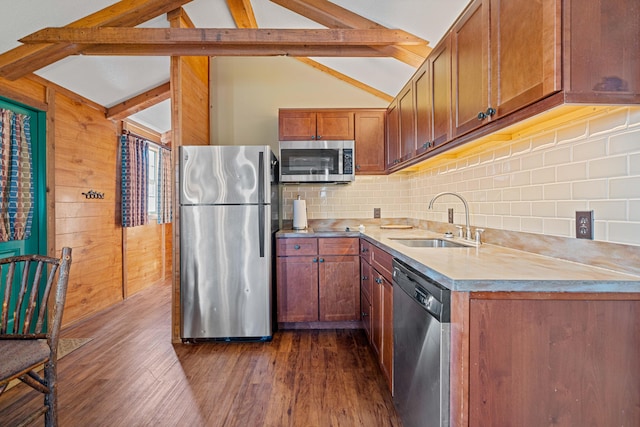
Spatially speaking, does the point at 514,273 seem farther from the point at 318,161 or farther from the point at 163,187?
the point at 163,187

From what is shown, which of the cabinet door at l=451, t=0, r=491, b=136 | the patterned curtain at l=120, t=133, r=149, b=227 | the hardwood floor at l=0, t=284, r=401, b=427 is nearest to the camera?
the cabinet door at l=451, t=0, r=491, b=136

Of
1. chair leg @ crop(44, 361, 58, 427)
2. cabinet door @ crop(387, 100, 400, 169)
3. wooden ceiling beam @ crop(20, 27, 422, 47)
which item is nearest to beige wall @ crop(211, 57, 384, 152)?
cabinet door @ crop(387, 100, 400, 169)

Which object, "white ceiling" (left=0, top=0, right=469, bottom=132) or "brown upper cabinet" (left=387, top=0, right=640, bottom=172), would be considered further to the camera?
"white ceiling" (left=0, top=0, right=469, bottom=132)

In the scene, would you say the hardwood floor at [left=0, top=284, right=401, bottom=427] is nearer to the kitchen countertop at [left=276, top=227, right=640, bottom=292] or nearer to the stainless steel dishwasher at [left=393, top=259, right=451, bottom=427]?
the stainless steel dishwasher at [left=393, top=259, right=451, bottom=427]

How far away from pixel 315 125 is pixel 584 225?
7.94ft

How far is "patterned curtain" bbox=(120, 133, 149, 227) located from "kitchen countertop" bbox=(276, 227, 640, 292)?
3.60 metres

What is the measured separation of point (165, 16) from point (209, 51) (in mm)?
644

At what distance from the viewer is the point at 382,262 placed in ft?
6.71

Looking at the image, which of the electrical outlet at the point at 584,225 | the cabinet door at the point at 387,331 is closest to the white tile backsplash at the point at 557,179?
the electrical outlet at the point at 584,225

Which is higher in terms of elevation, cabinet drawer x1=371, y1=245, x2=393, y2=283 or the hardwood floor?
cabinet drawer x1=371, y1=245, x2=393, y2=283

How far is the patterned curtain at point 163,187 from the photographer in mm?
4734

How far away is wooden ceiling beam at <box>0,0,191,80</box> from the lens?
91.6 inches

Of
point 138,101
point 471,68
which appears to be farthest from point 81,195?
point 471,68

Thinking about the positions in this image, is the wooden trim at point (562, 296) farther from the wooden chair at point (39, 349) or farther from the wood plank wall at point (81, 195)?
the wood plank wall at point (81, 195)
